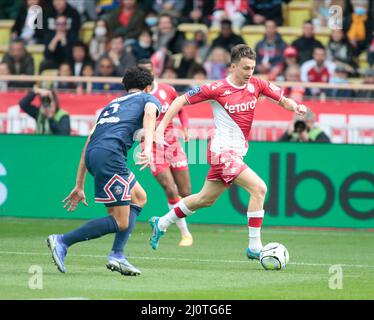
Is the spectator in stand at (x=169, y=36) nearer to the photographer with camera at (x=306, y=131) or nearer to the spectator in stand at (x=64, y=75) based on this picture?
the spectator in stand at (x=64, y=75)

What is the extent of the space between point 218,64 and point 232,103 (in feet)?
29.5

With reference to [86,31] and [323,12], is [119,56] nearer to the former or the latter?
[86,31]

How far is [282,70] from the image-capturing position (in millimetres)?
21859

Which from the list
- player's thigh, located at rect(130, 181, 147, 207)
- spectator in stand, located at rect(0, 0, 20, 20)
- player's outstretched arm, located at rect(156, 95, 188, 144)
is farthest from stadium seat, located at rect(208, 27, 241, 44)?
player's thigh, located at rect(130, 181, 147, 207)

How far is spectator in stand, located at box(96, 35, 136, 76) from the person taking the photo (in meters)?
22.4

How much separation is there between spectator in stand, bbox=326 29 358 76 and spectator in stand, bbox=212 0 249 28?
216 centimetres

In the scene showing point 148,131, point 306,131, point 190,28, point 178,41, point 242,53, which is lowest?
point 306,131

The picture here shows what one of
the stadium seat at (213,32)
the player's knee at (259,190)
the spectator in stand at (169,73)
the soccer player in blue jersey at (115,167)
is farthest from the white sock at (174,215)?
the stadium seat at (213,32)

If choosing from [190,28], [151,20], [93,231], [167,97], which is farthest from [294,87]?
[93,231]

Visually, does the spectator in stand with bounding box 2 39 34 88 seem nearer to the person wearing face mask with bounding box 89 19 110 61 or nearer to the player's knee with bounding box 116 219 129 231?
the person wearing face mask with bounding box 89 19 110 61

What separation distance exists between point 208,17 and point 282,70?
8.73 feet

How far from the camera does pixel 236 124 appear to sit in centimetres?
1322

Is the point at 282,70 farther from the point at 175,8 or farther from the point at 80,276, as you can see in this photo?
the point at 80,276

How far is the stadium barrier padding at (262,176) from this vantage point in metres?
17.8
